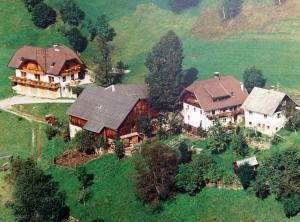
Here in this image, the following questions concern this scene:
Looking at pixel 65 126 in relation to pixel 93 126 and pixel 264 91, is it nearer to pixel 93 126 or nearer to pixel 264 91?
pixel 93 126

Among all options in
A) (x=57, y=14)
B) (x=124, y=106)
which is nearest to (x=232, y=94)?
(x=124, y=106)

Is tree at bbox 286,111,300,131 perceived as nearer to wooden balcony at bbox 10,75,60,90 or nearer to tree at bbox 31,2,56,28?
wooden balcony at bbox 10,75,60,90

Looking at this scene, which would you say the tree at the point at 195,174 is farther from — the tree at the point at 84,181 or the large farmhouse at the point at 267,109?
the tree at the point at 84,181

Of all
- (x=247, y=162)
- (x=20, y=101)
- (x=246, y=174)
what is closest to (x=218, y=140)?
(x=247, y=162)

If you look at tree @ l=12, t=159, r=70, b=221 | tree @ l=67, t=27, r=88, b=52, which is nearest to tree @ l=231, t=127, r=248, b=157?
tree @ l=12, t=159, r=70, b=221

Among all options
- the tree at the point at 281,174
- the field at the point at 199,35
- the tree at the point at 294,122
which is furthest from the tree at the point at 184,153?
the field at the point at 199,35

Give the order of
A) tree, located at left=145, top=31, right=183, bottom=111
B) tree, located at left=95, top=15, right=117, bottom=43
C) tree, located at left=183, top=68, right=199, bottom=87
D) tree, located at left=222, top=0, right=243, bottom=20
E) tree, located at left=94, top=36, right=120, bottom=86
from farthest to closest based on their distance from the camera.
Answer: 1. tree, located at left=95, top=15, right=117, bottom=43
2. tree, located at left=222, top=0, right=243, bottom=20
3. tree, located at left=94, top=36, right=120, bottom=86
4. tree, located at left=183, top=68, right=199, bottom=87
5. tree, located at left=145, top=31, right=183, bottom=111

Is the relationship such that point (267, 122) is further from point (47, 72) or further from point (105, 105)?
point (47, 72)
